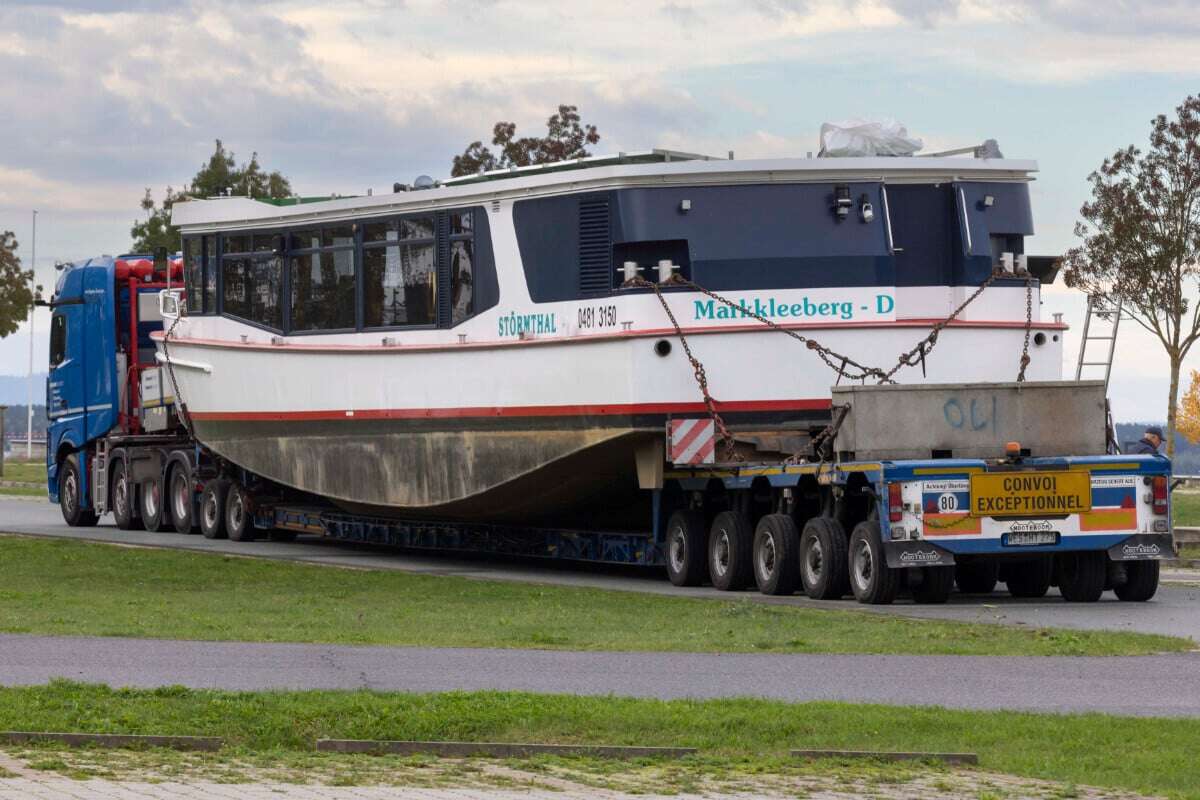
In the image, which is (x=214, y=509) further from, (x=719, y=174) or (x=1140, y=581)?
(x=1140, y=581)

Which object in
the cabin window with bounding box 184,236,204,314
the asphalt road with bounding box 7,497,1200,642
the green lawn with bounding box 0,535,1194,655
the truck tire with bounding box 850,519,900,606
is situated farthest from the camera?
the cabin window with bounding box 184,236,204,314

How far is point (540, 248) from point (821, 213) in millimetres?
2908

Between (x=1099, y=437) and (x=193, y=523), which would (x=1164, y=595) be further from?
Result: (x=193, y=523)

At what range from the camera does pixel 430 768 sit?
1048 centimetres

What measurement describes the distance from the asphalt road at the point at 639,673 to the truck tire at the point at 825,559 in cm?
519

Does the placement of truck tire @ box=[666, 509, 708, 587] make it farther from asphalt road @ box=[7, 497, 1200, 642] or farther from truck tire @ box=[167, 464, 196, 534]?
truck tire @ box=[167, 464, 196, 534]

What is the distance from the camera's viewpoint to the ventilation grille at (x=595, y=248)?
915 inches

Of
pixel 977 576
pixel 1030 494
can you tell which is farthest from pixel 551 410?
pixel 1030 494

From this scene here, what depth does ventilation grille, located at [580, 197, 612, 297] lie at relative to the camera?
2323cm

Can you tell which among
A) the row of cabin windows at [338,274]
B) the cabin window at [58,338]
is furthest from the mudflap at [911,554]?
the cabin window at [58,338]

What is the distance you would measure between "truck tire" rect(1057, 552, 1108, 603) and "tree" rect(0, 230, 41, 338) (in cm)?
5737

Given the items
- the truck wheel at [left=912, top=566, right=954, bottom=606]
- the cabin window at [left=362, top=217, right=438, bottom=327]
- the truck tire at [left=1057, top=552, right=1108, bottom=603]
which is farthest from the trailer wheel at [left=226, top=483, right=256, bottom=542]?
the truck tire at [left=1057, top=552, right=1108, bottom=603]

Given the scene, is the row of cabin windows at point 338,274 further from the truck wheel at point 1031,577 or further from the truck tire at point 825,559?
the truck wheel at point 1031,577

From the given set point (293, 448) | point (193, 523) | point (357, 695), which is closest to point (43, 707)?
point (357, 695)
